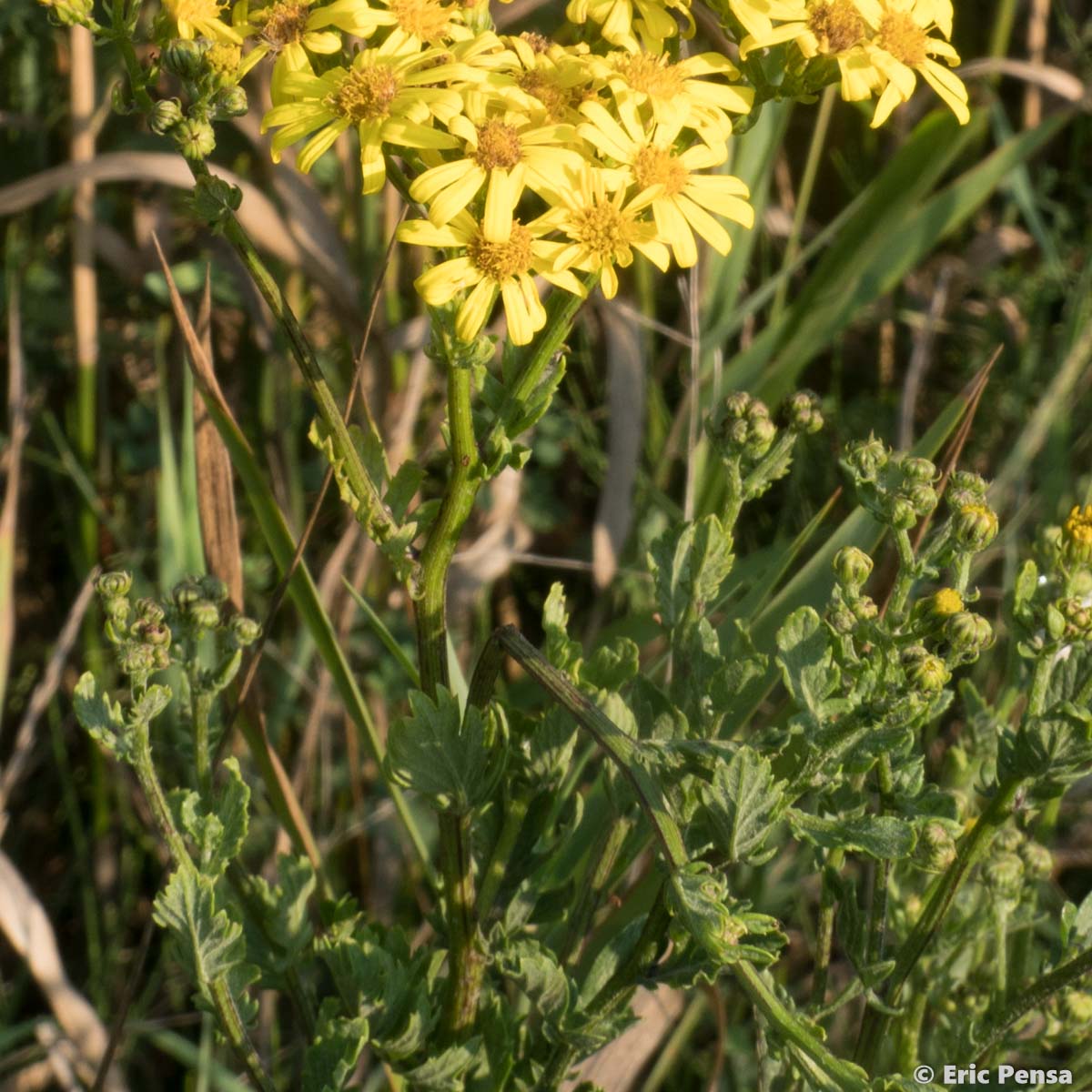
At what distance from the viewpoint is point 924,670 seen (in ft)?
3.87

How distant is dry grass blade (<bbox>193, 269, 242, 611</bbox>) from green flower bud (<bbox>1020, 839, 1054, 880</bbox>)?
107 cm

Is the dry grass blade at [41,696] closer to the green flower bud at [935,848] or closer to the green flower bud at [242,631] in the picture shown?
the green flower bud at [242,631]

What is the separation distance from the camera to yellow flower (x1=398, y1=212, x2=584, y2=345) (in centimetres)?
118

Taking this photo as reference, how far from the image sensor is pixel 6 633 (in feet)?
7.57

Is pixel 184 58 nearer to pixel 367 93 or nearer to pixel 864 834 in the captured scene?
pixel 367 93

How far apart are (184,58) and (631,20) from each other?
1.39 feet

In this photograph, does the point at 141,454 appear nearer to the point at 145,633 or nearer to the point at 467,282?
the point at 145,633

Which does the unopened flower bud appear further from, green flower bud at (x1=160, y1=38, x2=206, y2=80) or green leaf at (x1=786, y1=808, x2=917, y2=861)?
green flower bud at (x1=160, y1=38, x2=206, y2=80)

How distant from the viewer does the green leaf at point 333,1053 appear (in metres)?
1.40

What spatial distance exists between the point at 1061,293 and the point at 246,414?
6.23ft

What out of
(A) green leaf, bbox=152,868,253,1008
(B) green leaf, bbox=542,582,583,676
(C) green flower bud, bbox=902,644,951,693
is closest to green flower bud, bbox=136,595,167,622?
(A) green leaf, bbox=152,868,253,1008

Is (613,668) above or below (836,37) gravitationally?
below

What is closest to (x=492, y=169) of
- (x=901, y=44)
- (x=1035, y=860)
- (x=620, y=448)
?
(x=901, y=44)

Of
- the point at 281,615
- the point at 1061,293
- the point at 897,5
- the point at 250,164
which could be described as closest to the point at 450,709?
the point at 897,5
